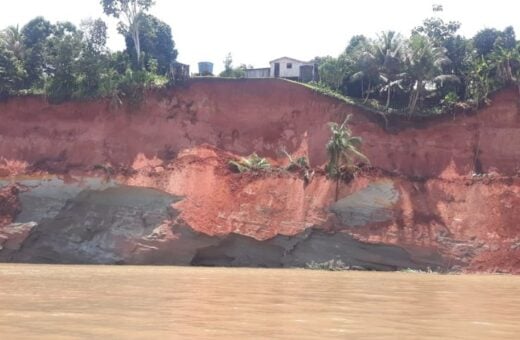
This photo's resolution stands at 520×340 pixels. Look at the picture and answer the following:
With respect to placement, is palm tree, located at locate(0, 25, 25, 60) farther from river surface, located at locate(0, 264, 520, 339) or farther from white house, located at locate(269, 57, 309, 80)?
river surface, located at locate(0, 264, 520, 339)

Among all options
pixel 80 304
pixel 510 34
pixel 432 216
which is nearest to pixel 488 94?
pixel 510 34

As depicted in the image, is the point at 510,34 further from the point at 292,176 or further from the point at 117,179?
the point at 117,179

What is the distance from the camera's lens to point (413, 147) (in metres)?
36.4

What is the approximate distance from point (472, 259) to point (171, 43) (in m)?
25.7

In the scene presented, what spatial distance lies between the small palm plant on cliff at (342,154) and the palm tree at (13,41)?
70.2 ft

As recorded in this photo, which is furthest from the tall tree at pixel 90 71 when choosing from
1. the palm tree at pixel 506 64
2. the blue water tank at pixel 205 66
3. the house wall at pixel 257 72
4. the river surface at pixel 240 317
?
the river surface at pixel 240 317

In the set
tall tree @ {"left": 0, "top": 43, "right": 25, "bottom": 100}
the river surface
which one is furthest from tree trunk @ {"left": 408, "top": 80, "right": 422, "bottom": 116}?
the river surface

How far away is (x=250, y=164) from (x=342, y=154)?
555 cm

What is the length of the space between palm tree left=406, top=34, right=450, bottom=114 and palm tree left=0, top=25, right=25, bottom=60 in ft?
83.1

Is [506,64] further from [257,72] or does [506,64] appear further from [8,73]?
[8,73]

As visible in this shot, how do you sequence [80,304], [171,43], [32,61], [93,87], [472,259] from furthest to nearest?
1. [171,43]
2. [32,61]
3. [93,87]
4. [472,259]
5. [80,304]

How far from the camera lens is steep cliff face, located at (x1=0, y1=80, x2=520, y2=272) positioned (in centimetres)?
3259

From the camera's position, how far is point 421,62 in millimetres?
35781

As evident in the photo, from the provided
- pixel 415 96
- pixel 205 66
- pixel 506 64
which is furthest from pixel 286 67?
pixel 506 64
